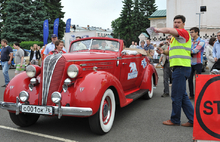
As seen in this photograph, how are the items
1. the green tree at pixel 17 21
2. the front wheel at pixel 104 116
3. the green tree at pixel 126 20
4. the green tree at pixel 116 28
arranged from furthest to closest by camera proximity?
the green tree at pixel 116 28, the green tree at pixel 126 20, the green tree at pixel 17 21, the front wheel at pixel 104 116

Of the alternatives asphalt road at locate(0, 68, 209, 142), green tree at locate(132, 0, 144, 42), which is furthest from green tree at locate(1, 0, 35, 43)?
asphalt road at locate(0, 68, 209, 142)

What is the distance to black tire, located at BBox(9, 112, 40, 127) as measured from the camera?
3826 millimetres

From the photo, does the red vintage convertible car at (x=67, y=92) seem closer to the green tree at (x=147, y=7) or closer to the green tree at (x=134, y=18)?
the green tree at (x=134, y=18)

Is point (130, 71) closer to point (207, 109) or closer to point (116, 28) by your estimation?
point (207, 109)

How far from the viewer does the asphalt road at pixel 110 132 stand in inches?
137

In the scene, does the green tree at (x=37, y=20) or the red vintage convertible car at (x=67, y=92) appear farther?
the green tree at (x=37, y=20)

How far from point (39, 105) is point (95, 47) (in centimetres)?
210

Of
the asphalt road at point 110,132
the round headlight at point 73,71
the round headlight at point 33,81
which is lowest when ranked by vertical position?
the asphalt road at point 110,132

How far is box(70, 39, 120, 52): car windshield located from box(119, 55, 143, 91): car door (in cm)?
38

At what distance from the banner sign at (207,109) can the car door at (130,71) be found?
6.86 feet

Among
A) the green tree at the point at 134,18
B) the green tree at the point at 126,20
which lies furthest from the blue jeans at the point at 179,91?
the green tree at the point at 126,20

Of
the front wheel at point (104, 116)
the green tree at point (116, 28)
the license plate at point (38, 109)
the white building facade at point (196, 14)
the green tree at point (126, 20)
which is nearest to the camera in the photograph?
the license plate at point (38, 109)

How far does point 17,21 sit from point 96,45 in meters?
29.7

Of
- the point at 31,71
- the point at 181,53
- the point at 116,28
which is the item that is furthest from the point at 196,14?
the point at 116,28
